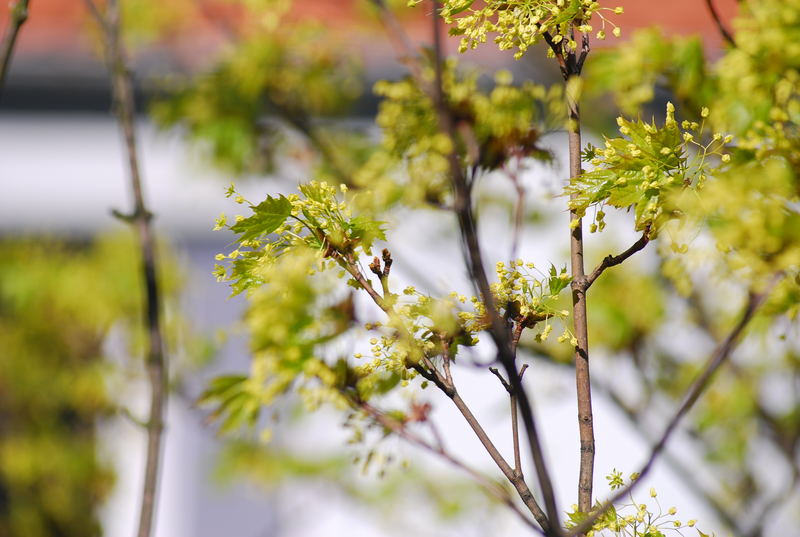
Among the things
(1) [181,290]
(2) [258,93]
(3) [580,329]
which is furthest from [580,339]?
(1) [181,290]

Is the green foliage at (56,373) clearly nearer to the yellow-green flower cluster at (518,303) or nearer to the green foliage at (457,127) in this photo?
the green foliage at (457,127)

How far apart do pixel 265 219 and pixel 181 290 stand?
2731mm

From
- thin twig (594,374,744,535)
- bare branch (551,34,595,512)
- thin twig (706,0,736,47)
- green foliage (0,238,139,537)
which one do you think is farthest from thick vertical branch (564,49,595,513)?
green foliage (0,238,139,537)

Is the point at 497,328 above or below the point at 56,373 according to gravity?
below

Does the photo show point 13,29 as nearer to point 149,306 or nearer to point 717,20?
point 149,306

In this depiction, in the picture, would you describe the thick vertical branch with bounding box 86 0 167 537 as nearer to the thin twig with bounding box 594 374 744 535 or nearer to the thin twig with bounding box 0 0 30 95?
the thin twig with bounding box 0 0 30 95

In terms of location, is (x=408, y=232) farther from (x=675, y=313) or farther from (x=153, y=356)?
(x=153, y=356)

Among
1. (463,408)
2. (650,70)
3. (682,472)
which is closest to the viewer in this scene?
(463,408)

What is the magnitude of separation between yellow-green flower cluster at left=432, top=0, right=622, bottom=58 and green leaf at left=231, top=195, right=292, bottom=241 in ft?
0.82

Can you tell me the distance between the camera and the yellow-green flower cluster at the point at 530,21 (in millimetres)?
872

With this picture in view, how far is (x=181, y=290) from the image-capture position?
351cm

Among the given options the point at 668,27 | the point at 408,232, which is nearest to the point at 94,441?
the point at 408,232

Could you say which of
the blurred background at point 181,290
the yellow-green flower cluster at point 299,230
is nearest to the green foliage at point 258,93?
the blurred background at point 181,290

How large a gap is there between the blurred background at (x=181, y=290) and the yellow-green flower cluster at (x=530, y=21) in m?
1.41
